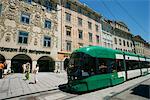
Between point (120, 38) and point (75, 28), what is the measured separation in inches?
853

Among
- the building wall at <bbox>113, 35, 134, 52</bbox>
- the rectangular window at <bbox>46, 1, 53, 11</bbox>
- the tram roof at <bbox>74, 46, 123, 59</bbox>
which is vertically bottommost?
the tram roof at <bbox>74, 46, 123, 59</bbox>

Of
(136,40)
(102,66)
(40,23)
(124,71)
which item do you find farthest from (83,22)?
(136,40)

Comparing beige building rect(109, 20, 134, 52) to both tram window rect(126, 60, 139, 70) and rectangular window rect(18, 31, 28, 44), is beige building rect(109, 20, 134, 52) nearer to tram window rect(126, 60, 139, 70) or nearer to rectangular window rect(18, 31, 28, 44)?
tram window rect(126, 60, 139, 70)

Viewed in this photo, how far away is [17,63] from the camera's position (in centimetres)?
2014

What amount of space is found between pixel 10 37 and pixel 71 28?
11.8 metres

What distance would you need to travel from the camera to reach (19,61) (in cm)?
2034

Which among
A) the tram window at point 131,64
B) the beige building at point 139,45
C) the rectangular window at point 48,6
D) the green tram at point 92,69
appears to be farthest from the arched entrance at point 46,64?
the beige building at point 139,45

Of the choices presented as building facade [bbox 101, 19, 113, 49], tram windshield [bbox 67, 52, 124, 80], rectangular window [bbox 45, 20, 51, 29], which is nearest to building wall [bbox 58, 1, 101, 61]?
rectangular window [bbox 45, 20, 51, 29]

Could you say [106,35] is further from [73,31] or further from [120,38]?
[73,31]

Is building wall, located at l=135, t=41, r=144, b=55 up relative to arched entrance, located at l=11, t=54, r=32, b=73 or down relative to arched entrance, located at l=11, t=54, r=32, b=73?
up

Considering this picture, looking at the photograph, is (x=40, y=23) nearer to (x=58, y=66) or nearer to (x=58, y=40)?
(x=58, y=40)

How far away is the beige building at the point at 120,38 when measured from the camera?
40906 mm

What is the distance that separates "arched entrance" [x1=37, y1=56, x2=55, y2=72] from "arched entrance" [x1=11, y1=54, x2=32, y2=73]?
8.80ft

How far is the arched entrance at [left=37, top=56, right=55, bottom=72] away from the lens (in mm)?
22953
